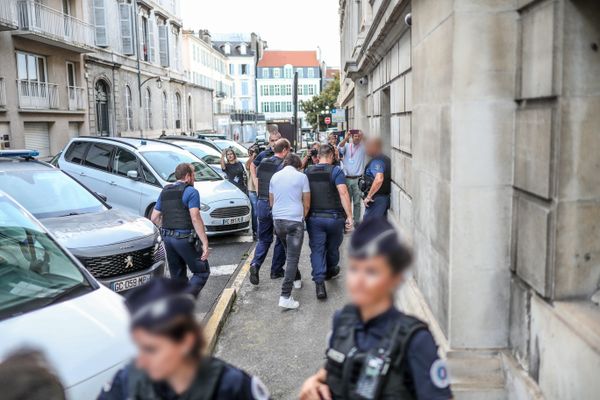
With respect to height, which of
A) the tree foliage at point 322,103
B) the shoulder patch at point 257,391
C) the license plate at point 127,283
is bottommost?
the license plate at point 127,283

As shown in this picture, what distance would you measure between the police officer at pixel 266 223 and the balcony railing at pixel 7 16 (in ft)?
57.2

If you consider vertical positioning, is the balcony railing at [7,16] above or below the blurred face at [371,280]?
above

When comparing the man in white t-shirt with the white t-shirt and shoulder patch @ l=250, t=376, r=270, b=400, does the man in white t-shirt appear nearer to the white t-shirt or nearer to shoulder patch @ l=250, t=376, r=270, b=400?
the white t-shirt

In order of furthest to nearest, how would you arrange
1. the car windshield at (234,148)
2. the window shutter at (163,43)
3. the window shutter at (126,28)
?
1. the window shutter at (163,43)
2. the window shutter at (126,28)
3. the car windshield at (234,148)

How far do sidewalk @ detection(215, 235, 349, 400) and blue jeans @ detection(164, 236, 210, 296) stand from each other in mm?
561

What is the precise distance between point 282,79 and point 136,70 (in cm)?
6441

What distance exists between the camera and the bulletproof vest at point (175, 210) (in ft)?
19.2

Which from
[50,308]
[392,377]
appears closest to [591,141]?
[392,377]

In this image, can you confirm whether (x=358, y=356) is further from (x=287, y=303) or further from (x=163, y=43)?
(x=163, y=43)

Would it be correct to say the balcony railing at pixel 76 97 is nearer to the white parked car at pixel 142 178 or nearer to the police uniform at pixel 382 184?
the white parked car at pixel 142 178

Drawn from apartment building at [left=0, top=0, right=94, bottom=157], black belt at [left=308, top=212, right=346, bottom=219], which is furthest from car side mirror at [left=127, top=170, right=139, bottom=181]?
apartment building at [left=0, top=0, right=94, bottom=157]

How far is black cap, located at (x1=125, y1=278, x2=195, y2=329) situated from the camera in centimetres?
149

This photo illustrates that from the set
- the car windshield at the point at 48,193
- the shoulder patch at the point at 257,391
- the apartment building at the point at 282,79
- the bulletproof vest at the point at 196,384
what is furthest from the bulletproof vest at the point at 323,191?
the apartment building at the point at 282,79

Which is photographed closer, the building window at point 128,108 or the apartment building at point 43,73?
the apartment building at point 43,73
